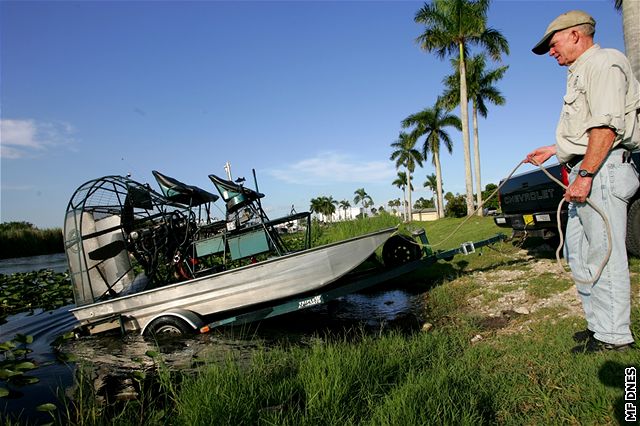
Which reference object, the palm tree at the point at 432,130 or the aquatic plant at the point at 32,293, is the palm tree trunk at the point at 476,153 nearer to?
the palm tree at the point at 432,130

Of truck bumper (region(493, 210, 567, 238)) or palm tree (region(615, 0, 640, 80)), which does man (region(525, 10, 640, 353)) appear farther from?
palm tree (region(615, 0, 640, 80))

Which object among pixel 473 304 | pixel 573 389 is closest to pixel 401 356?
pixel 573 389

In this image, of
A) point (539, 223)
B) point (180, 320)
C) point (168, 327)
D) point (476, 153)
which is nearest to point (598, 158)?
point (539, 223)

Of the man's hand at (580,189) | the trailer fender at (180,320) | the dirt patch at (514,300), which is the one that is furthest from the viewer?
the trailer fender at (180,320)

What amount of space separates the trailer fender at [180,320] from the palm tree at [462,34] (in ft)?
82.8

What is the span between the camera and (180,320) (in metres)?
6.07

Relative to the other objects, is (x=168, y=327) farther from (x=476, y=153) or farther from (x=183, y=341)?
(x=476, y=153)

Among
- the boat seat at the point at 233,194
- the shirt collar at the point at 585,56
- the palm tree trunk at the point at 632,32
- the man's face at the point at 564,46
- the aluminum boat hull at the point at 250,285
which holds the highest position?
the palm tree trunk at the point at 632,32

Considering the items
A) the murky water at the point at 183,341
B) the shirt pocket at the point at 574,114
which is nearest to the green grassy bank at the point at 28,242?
the murky water at the point at 183,341

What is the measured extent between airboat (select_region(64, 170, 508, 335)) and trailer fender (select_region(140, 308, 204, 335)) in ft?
0.06

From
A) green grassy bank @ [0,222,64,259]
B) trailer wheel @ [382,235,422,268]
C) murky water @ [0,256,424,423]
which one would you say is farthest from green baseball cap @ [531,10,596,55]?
green grassy bank @ [0,222,64,259]

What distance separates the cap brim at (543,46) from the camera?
3201mm

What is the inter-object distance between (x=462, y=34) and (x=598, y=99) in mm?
30132

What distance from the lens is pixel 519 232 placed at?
27.9 feet
